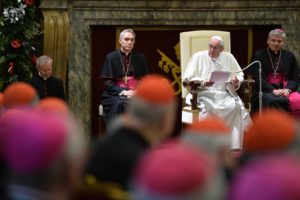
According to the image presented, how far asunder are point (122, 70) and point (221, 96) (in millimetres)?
1277

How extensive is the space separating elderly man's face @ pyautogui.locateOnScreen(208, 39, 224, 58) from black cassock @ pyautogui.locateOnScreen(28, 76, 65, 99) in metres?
1.92

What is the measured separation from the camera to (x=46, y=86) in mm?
9000

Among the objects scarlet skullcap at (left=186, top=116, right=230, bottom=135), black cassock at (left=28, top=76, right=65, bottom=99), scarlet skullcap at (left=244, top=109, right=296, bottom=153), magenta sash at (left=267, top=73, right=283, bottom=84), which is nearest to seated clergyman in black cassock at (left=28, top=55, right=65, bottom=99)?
black cassock at (left=28, top=76, right=65, bottom=99)

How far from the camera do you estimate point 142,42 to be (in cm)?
1068

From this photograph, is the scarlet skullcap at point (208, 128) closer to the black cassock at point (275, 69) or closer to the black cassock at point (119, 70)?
the black cassock at point (119, 70)

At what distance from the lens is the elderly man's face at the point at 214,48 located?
366 inches

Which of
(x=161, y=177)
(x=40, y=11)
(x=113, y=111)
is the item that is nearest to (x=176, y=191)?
(x=161, y=177)

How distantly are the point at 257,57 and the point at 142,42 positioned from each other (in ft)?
6.11

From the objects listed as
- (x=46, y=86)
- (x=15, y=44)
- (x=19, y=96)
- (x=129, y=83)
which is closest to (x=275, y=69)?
(x=129, y=83)

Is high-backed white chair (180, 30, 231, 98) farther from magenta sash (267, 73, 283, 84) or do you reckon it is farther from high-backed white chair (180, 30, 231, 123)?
magenta sash (267, 73, 283, 84)


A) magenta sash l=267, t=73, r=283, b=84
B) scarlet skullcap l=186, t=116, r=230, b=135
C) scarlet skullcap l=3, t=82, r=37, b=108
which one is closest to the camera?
scarlet skullcap l=186, t=116, r=230, b=135

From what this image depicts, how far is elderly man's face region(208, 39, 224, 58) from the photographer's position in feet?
30.5

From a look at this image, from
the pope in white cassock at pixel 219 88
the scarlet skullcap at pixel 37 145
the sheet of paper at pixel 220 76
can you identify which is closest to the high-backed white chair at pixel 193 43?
the pope in white cassock at pixel 219 88

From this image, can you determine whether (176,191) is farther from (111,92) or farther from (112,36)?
(112,36)
